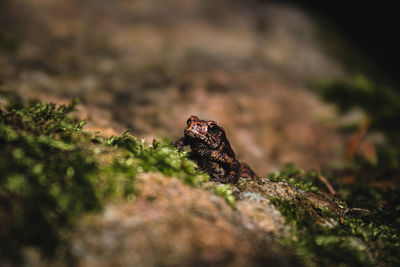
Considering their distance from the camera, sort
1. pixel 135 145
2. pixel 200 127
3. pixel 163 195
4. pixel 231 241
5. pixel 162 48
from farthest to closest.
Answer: pixel 162 48
pixel 200 127
pixel 135 145
pixel 163 195
pixel 231 241

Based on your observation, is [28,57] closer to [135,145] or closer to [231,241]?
[135,145]

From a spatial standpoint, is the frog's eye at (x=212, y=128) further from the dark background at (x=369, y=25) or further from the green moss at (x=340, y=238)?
the dark background at (x=369, y=25)

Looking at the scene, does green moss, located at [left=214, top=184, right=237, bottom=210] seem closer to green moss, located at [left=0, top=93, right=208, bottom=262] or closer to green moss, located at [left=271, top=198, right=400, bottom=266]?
green moss, located at [left=0, top=93, right=208, bottom=262]

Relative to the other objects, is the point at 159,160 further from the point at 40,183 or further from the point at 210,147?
the point at 210,147

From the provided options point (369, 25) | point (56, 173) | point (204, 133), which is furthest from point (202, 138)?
point (369, 25)

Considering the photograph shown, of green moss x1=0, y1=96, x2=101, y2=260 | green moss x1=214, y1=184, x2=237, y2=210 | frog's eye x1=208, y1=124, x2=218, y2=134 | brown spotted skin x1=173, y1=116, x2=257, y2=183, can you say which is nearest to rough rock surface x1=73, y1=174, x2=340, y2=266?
green moss x1=214, y1=184, x2=237, y2=210

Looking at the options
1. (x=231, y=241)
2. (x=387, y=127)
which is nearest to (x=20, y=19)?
(x=231, y=241)
